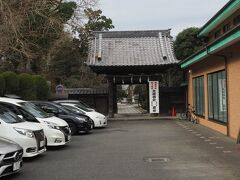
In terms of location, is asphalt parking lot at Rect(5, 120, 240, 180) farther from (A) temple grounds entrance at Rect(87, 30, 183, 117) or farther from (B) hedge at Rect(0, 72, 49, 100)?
(A) temple grounds entrance at Rect(87, 30, 183, 117)

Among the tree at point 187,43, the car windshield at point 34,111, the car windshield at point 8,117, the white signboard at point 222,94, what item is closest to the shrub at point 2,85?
the car windshield at point 34,111

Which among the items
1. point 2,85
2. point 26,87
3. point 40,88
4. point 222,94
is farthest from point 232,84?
point 40,88

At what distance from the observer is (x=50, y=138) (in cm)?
1325

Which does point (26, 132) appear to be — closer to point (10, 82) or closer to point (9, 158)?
point (9, 158)

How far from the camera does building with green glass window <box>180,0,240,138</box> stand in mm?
15766

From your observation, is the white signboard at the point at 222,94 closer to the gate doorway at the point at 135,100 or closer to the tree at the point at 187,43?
the tree at the point at 187,43

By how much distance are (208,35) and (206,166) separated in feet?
58.3

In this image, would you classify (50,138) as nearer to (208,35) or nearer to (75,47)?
(208,35)

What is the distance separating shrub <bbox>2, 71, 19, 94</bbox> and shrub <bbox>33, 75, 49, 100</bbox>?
352cm

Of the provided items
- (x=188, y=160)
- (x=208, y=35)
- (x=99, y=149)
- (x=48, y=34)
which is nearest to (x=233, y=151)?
(x=188, y=160)

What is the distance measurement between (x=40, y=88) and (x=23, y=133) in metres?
16.1

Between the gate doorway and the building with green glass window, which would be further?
the gate doorway

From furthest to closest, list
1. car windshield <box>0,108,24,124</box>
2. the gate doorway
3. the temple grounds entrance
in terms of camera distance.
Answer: the gate doorway, the temple grounds entrance, car windshield <box>0,108,24,124</box>

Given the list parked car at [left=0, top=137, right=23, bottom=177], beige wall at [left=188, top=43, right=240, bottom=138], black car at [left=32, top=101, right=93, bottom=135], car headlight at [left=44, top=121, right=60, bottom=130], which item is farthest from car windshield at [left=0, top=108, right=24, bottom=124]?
beige wall at [left=188, top=43, right=240, bottom=138]
